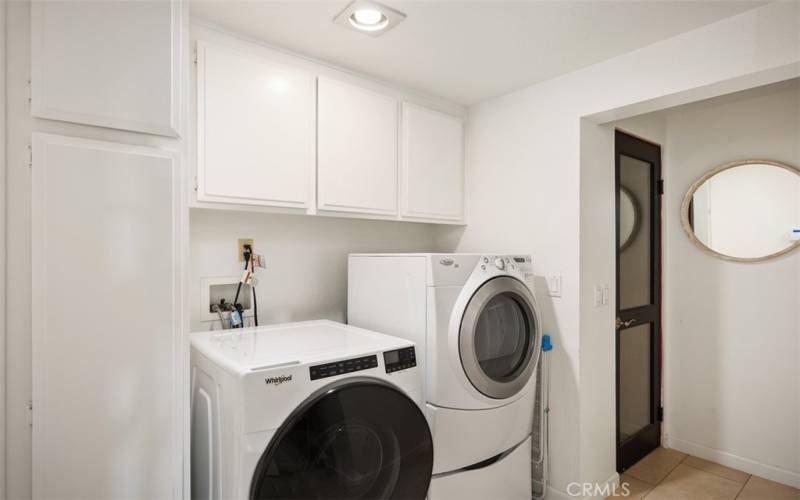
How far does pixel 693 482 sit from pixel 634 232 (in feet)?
5.05

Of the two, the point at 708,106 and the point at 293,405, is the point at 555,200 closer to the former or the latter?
the point at 708,106

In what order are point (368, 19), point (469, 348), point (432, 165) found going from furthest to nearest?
point (432, 165) < point (469, 348) < point (368, 19)

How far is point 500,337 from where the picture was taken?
2.02 m

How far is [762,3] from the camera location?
5.32 feet

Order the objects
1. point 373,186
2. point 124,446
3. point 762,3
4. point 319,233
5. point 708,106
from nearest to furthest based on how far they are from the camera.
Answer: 1. point 124,446
2. point 762,3
3. point 373,186
4. point 319,233
5. point 708,106

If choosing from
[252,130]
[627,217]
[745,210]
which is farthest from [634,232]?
[252,130]

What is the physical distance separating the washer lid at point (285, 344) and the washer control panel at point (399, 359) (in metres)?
0.02

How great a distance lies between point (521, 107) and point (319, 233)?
1.37m

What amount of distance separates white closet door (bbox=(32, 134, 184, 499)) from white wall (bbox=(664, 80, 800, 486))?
122 inches

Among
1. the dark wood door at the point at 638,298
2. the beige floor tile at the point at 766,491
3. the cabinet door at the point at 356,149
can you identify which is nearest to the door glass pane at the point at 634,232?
the dark wood door at the point at 638,298

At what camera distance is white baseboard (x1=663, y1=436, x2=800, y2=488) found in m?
2.48

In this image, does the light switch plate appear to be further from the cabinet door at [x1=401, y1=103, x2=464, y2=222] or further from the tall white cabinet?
the tall white cabinet

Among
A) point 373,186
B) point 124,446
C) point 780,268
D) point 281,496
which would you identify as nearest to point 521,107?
point 373,186

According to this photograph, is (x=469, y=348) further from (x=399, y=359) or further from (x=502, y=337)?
(x=399, y=359)
